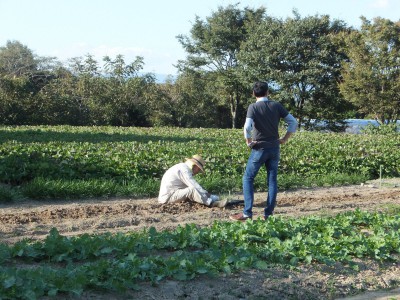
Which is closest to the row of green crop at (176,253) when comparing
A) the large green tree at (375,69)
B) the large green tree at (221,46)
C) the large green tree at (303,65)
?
the large green tree at (375,69)

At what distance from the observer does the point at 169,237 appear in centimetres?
579

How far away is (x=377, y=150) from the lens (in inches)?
606

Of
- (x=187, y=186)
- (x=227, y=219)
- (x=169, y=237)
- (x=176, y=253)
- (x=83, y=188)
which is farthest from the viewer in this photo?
(x=83, y=188)

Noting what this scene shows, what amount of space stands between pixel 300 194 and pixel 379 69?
67.1ft

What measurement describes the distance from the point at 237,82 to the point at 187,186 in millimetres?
29595

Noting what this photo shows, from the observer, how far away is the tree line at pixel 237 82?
96.9 ft

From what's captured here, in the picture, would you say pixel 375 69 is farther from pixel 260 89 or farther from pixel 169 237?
pixel 169 237

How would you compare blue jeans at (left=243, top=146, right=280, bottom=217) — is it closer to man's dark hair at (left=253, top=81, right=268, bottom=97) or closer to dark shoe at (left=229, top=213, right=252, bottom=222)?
dark shoe at (left=229, top=213, right=252, bottom=222)

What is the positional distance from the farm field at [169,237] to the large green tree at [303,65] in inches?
831

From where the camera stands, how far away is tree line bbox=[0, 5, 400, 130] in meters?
29.5

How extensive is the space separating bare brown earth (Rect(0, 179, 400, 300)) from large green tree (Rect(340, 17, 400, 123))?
16.9 m

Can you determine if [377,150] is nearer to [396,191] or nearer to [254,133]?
[396,191]

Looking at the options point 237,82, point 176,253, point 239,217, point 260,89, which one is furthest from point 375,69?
point 176,253

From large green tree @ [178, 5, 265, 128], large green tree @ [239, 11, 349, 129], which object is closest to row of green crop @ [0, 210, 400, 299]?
large green tree @ [239, 11, 349, 129]
